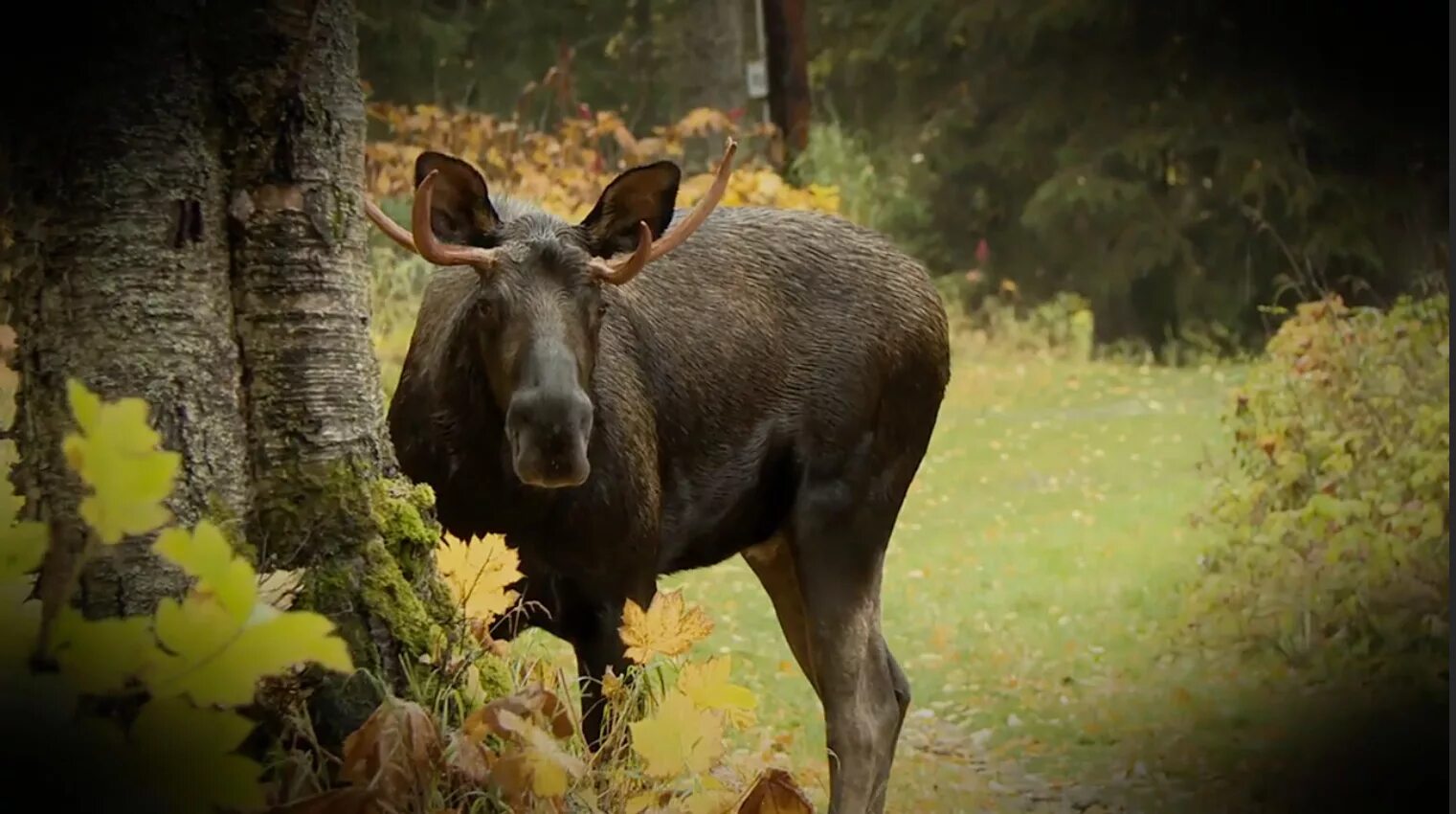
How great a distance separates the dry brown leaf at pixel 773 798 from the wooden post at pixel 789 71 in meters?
1.42

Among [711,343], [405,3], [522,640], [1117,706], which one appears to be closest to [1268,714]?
[1117,706]

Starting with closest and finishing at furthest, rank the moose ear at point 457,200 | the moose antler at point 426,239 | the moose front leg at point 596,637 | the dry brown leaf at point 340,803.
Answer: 1. the dry brown leaf at point 340,803
2. the moose antler at point 426,239
3. the moose ear at point 457,200
4. the moose front leg at point 596,637

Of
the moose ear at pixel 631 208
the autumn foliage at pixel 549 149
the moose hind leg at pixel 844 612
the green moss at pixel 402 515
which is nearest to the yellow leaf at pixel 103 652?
the green moss at pixel 402 515

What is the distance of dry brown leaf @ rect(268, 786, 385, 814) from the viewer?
3.07 ft

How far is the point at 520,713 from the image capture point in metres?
1.04

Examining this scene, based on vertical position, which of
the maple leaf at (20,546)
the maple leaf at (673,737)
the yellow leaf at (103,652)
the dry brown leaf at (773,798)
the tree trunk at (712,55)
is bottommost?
the dry brown leaf at (773,798)

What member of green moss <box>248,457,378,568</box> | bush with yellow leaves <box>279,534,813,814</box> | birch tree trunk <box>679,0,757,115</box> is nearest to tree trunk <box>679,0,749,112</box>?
birch tree trunk <box>679,0,757,115</box>

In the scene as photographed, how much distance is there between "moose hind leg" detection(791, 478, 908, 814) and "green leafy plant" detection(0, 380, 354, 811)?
134 centimetres

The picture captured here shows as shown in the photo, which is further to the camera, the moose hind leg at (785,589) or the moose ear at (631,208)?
the moose hind leg at (785,589)

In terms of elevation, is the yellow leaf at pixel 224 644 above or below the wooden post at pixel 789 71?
below

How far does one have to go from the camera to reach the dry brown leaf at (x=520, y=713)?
103 cm

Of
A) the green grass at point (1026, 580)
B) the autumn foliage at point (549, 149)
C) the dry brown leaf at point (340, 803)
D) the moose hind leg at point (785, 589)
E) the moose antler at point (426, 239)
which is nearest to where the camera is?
the dry brown leaf at point (340, 803)

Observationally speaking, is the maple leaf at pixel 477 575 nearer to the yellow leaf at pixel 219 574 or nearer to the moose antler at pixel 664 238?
the moose antler at pixel 664 238

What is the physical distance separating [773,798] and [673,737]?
0.09 meters
